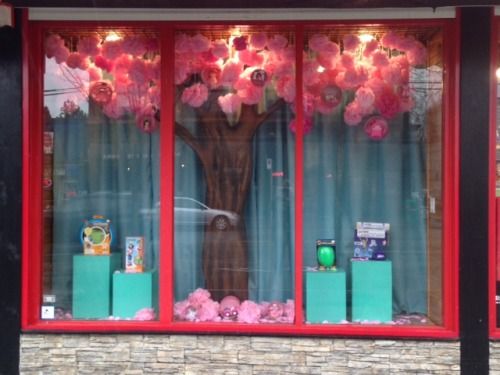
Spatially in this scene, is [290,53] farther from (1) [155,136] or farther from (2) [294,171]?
(1) [155,136]

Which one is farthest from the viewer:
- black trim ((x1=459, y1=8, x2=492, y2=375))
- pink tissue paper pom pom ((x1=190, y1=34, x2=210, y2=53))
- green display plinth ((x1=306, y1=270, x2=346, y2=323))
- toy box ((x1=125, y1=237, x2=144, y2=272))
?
toy box ((x1=125, y1=237, x2=144, y2=272))

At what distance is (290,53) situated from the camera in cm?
543

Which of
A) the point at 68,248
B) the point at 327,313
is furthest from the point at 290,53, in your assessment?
the point at 68,248

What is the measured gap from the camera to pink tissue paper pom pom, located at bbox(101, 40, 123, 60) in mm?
5531

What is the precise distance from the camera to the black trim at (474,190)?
494 centimetres

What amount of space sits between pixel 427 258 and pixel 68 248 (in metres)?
3.04

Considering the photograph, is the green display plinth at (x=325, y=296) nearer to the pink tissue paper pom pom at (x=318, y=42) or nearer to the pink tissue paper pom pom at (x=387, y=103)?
the pink tissue paper pom pom at (x=387, y=103)

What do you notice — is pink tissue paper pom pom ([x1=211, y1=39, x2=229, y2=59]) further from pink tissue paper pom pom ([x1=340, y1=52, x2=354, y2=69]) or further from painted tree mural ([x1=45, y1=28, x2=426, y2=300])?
pink tissue paper pom pom ([x1=340, y1=52, x2=354, y2=69])

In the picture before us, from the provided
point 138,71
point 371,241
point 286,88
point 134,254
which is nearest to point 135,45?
point 138,71

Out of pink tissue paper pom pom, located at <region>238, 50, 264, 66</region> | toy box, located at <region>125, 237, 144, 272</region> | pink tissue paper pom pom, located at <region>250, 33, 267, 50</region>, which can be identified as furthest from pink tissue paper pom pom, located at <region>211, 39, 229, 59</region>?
toy box, located at <region>125, 237, 144, 272</region>

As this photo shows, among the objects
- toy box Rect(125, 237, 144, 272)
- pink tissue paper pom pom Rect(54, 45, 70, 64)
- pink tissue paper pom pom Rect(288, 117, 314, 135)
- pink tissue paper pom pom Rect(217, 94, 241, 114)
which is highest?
pink tissue paper pom pom Rect(54, 45, 70, 64)

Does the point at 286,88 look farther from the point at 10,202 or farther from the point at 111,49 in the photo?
the point at 10,202

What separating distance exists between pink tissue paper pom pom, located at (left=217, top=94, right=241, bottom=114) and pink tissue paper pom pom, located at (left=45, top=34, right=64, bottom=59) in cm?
141

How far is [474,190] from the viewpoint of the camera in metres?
4.96
